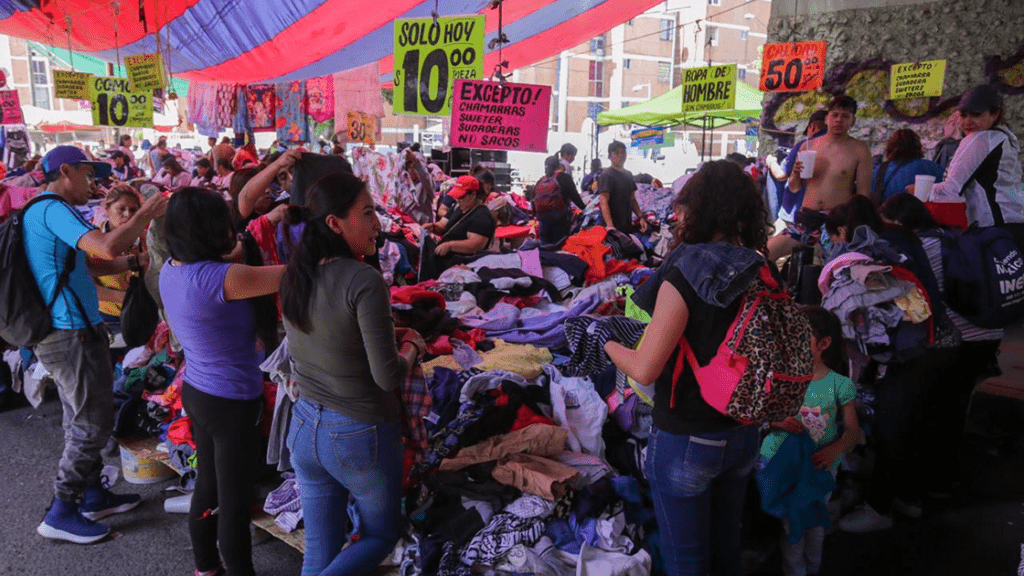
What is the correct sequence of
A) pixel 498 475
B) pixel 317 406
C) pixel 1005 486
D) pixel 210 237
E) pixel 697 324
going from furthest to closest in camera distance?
pixel 1005 486 → pixel 498 475 → pixel 210 237 → pixel 317 406 → pixel 697 324

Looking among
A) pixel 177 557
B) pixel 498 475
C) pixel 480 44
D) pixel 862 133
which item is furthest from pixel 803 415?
pixel 862 133

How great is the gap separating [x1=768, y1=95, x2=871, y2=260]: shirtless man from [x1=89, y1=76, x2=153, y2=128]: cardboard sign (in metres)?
9.22

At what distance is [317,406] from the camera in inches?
90.2

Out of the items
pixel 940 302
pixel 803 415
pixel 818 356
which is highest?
pixel 940 302

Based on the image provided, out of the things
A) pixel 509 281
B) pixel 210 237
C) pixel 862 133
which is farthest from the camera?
pixel 862 133

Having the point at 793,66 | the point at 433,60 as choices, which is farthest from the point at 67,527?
the point at 793,66

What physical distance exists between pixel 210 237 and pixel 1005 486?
4587mm

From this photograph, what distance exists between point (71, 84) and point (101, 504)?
947cm

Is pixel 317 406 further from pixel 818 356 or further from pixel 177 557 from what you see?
pixel 818 356

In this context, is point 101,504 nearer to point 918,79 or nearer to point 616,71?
point 918,79

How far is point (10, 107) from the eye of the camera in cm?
1192

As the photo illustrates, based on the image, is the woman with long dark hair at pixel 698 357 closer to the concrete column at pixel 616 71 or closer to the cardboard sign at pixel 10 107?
the cardboard sign at pixel 10 107

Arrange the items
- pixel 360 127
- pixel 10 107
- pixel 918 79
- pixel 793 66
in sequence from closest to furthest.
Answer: pixel 918 79 → pixel 793 66 → pixel 10 107 → pixel 360 127

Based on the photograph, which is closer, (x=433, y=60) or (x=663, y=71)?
(x=433, y=60)
